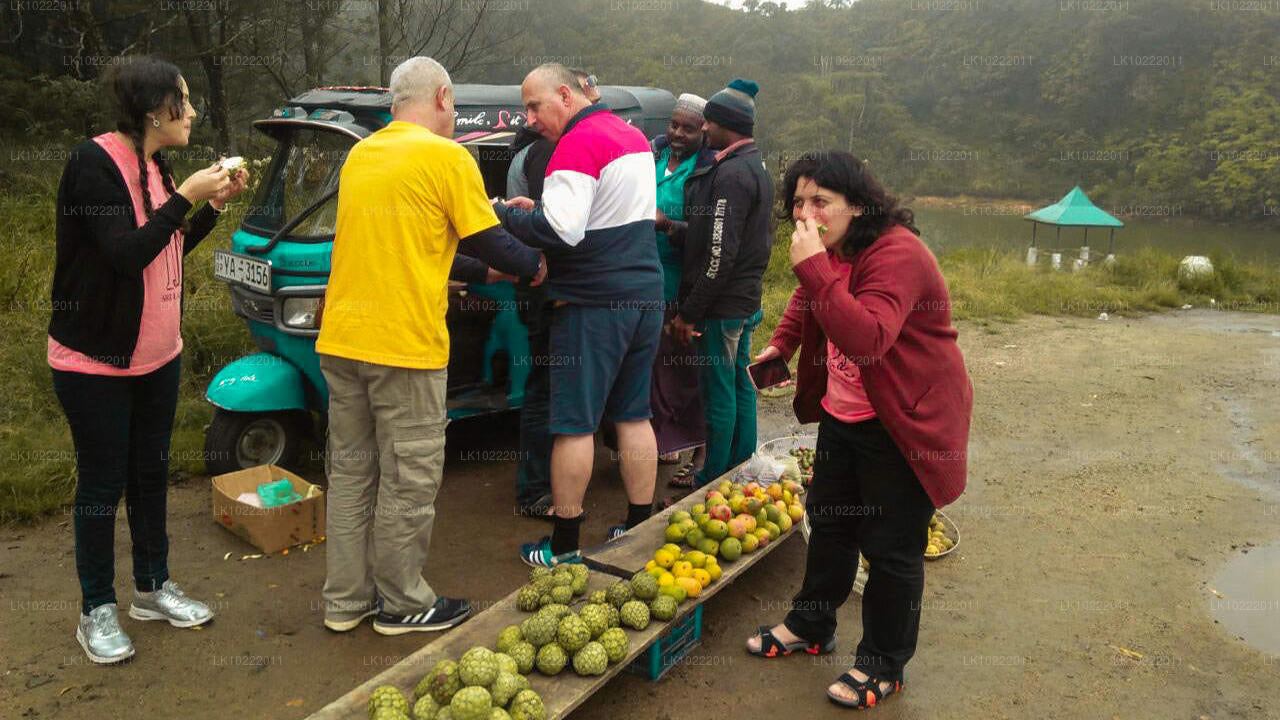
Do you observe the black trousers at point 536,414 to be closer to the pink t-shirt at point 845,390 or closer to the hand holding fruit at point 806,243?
the pink t-shirt at point 845,390

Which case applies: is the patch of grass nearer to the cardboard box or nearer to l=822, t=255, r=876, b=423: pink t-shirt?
the cardboard box

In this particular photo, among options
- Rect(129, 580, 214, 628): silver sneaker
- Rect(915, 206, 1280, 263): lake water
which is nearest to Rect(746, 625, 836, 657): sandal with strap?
Rect(129, 580, 214, 628): silver sneaker

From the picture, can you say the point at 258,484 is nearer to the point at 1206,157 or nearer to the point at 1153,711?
the point at 1153,711

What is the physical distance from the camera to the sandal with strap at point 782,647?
145 inches

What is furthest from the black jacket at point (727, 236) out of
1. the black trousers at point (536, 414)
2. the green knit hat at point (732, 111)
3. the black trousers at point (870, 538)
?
the black trousers at point (870, 538)

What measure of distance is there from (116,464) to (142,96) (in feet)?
4.41

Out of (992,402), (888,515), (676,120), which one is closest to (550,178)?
(676,120)

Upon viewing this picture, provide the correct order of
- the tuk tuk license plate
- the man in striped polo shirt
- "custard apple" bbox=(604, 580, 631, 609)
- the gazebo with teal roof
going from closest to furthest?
"custard apple" bbox=(604, 580, 631, 609)
the man in striped polo shirt
the tuk tuk license plate
the gazebo with teal roof

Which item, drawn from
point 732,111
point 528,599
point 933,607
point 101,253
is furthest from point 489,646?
point 732,111

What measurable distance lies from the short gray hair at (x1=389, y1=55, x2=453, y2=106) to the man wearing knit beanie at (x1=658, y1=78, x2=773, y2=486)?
5.40 feet

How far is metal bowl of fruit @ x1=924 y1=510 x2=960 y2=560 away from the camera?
469 centimetres

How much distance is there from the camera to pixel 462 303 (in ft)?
17.6

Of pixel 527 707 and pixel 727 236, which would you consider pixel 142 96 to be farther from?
pixel 727 236

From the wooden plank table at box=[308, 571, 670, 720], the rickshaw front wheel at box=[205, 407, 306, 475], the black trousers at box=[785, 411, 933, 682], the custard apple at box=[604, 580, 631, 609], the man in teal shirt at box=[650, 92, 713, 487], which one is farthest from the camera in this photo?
the man in teal shirt at box=[650, 92, 713, 487]
